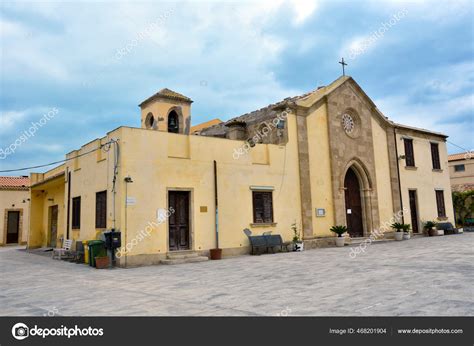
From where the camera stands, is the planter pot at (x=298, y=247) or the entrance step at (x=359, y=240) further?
the entrance step at (x=359, y=240)

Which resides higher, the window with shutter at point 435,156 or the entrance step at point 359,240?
the window with shutter at point 435,156

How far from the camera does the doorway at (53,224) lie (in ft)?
73.4

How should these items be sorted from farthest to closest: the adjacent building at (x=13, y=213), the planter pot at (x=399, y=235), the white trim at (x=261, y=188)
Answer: the adjacent building at (x=13, y=213), the planter pot at (x=399, y=235), the white trim at (x=261, y=188)

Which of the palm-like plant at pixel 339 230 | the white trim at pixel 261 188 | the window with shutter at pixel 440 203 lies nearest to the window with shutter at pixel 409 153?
the window with shutter at pixel 440 203

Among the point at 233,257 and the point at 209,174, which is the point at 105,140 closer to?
the point at 209,174

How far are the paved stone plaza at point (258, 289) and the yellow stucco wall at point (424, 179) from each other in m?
11.7

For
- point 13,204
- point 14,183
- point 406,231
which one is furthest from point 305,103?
point 14,183

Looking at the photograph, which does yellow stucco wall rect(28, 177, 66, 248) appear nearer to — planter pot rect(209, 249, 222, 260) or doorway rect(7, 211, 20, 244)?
doorway rect(7, 211, 20, 244)

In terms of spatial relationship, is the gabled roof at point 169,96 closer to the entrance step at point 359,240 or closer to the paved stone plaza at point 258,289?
→ the paved stone plaza at point 258,289

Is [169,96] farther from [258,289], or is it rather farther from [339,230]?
[258,289]

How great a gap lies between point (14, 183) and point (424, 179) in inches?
1170

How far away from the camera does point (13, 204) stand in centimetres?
3014

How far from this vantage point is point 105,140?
14.1 meters
